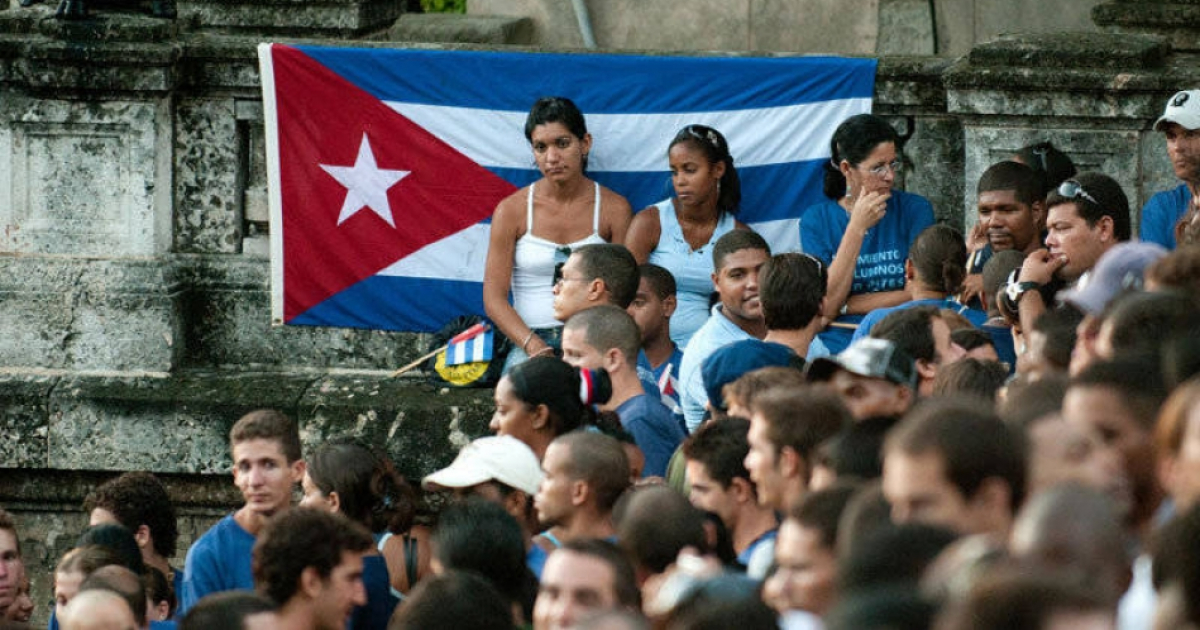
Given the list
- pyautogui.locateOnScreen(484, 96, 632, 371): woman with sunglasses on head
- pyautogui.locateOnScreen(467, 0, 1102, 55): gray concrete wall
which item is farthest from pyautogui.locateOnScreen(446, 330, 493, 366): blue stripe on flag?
pyautogui.locateOnScreen(467, 0, 1102, 55): gray concrete wall

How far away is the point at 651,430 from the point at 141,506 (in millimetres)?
1766

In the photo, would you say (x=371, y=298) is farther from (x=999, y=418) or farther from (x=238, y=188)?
(x=999, y=418)

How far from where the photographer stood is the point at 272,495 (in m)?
7.49

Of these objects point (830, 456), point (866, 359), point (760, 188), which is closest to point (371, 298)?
point (760, 188)

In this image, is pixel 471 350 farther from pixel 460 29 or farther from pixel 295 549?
pixel 295 549

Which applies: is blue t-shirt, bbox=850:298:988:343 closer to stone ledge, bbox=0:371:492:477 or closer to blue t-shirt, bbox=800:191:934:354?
blue t-shirt, bbox=800:191:934:354


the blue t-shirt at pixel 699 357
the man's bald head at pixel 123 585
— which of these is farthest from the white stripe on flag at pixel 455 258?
the man's bald head at pixel 123 585

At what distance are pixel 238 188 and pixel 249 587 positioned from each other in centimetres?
273

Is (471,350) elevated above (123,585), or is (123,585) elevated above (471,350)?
(471,350)

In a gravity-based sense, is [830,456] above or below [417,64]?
below

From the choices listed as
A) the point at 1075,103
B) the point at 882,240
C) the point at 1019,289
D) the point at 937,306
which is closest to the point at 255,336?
the point at 882,240

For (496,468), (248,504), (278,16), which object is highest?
(278,16)

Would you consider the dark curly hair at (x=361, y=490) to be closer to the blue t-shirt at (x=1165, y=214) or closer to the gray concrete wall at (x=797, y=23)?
the blue t-shirt at (x=1165, y=214)

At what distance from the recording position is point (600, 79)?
9.32 m
